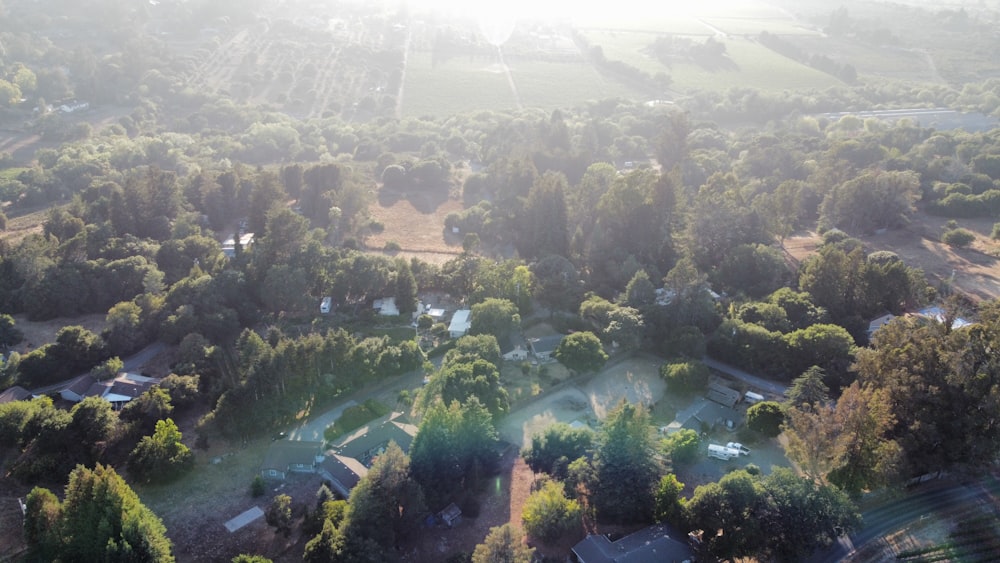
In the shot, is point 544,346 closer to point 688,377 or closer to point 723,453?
point 688,377

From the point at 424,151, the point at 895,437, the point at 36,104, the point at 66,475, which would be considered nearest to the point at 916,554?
the point at 895,437

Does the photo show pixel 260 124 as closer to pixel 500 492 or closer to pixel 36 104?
pixel 36 104

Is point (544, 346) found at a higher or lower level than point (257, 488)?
higher

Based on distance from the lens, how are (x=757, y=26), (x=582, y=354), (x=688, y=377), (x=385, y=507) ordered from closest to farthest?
(x=385, y=507)
(x=688, y=377)
(x=582, y=354)
(x=757, y=26)

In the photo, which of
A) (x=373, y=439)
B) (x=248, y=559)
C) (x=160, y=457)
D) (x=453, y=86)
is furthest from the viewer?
(x=453, y=86)

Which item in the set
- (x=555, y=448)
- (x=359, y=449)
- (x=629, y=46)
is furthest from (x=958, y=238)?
(x=629, y=46)

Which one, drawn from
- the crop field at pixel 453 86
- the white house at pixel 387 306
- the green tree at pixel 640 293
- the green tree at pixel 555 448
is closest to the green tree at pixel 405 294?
the white house at pixel 387 306

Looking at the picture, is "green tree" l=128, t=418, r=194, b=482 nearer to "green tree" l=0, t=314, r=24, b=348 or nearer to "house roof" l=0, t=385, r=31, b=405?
"house roof" l=0, t=385, r=31, b=405

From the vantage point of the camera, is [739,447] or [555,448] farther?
[739,447]
